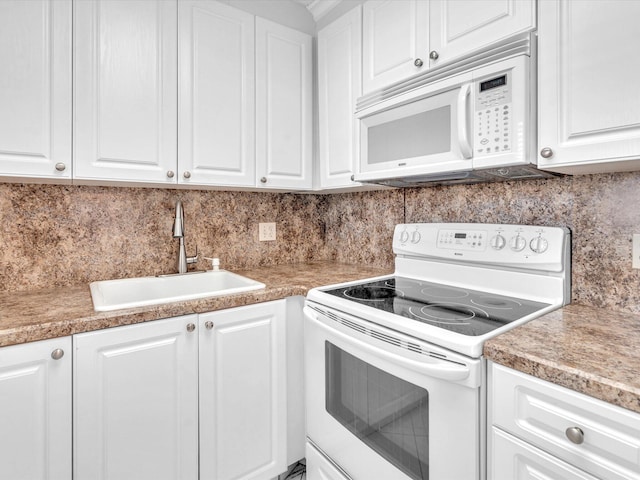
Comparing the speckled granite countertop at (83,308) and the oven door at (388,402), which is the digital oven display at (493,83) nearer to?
the oven door at (388,402)

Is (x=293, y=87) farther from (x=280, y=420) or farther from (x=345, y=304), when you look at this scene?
(x=280, y=420)

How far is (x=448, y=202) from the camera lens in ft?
5.69

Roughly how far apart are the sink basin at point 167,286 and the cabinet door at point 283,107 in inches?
20.8

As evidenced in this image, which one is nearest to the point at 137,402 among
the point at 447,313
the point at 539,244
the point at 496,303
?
the point at 447,313

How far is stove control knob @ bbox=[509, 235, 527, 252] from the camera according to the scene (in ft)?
4.39

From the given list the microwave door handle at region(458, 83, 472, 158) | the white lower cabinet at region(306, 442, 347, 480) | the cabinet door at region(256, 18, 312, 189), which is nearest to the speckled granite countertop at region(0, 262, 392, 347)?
the cabinet door at region(256, 18, 312, 189)

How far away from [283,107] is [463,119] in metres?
1.00

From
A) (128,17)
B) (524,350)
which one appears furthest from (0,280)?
(524,350)

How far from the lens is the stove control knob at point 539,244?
128cm

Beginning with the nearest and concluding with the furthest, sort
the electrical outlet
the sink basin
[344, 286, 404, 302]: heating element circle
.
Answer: [344, 286, 404, 302]: heating element circle
the sink basin
the electrical outlet

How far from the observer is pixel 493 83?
3.85 feet

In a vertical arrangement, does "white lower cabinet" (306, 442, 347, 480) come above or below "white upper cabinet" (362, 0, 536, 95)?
below

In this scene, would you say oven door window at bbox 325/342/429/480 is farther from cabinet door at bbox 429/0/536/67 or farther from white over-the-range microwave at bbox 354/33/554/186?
cabinet door at bbox 429/0/536/67

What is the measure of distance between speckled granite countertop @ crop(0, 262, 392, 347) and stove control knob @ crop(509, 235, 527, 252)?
68 cm
